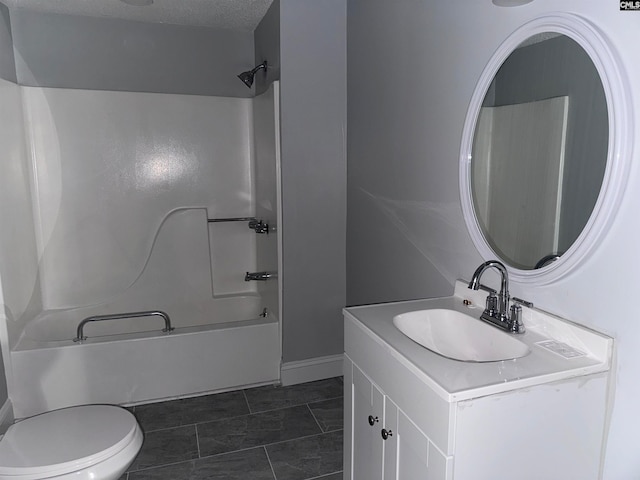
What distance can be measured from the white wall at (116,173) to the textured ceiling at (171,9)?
1.57 feet

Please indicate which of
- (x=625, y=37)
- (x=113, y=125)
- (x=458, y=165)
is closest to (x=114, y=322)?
(x=113, y=125)

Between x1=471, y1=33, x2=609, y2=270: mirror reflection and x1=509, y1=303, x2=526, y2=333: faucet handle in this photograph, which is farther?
x1=509, y1=303, x2=526, y2=333: faucet handle

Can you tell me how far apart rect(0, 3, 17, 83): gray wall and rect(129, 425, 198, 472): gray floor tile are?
2.16 m

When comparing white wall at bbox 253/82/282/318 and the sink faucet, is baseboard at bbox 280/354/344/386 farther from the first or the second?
the sink faucet

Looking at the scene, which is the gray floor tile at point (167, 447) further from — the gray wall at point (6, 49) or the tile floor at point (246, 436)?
the gray wall at point (6, 49)

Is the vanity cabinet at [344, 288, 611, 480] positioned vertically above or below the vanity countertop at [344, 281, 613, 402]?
below

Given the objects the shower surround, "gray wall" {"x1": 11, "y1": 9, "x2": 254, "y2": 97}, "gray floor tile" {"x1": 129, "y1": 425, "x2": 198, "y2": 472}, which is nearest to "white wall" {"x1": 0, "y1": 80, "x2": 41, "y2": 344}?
the shower surround

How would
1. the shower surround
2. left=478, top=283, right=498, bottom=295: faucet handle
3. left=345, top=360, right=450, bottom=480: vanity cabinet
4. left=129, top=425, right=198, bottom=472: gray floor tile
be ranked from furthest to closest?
the shower surround → left=129, top=425, right=198, bottom=472: gray floor tile → left=478, top=283, right=498, bottom=295: faucet handle → left=345, top=360, right=450, bottom=480: vanity cabinet

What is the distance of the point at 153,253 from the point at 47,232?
26.6 inches

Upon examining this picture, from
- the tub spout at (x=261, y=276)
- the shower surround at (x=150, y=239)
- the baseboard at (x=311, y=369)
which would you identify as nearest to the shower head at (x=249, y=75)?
the shower surround at (x=150, y=239)

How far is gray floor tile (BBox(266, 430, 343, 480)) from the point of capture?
2.00 metres

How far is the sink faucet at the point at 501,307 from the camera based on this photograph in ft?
4.43

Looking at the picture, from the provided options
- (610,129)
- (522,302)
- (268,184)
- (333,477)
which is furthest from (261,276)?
(610,129)

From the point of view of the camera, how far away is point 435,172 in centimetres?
185
